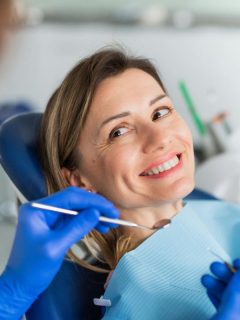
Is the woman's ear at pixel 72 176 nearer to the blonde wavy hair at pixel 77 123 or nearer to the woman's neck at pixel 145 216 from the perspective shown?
the blonde wavy hair at pixel 77 123

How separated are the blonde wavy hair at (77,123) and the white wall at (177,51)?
0.95m

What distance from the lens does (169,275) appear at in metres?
1.07

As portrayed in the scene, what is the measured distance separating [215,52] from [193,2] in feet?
0.79

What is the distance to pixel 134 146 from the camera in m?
1.11

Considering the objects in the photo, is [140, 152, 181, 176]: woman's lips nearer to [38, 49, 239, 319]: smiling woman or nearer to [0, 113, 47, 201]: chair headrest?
[38, 49, 239, 319]: smiling woman

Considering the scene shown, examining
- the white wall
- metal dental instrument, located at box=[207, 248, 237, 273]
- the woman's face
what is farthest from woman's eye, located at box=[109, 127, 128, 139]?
the white wall

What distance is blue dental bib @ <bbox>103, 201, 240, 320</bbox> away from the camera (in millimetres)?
1014

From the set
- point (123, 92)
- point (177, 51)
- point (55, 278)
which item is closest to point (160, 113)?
point (123, 92)

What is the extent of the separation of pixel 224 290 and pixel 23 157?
0.62 metres

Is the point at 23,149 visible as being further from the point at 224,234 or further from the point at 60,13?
the point at 60,13

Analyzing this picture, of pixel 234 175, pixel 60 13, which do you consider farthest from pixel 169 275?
pixel 60 13

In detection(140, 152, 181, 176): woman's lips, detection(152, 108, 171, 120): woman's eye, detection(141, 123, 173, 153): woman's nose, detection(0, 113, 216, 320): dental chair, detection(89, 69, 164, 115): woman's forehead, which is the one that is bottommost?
detection(0, 113, 216, 320): dental chair

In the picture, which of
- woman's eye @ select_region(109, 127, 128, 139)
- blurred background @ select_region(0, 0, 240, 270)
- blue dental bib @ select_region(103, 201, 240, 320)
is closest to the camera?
blue dental bib @ select_region(103, 201, 240, 320)

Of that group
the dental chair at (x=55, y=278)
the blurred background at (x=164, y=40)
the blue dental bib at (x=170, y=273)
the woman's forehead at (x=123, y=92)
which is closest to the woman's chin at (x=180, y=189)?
the blue dental bib at (x=170, y=273)
